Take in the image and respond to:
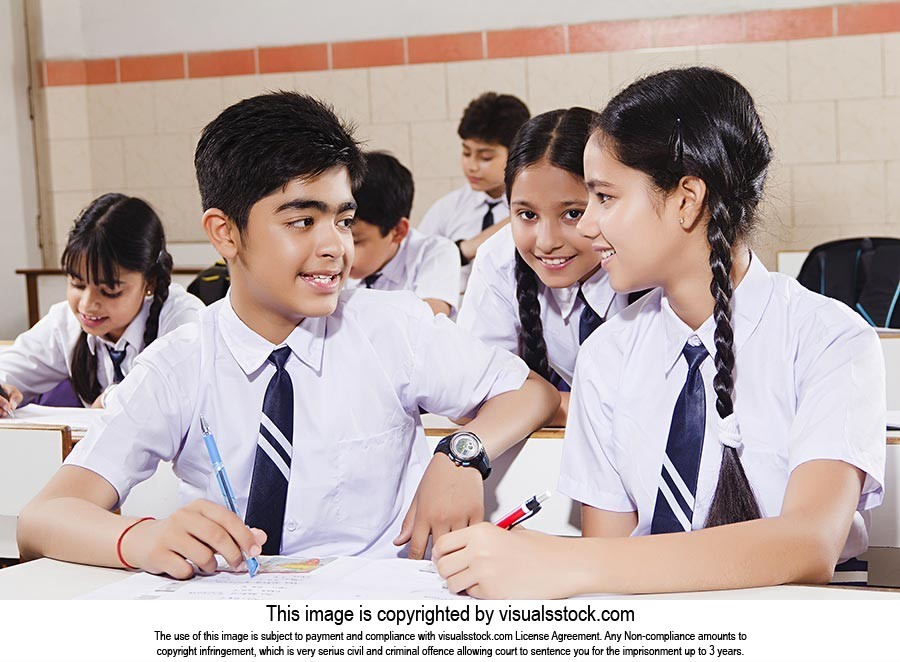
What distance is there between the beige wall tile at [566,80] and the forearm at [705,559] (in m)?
4.41

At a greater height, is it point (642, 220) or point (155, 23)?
point (155, 23)

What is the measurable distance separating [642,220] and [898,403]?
47.1 inches

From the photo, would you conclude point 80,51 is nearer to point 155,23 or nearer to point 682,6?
point 155,23

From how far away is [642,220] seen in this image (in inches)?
53.4

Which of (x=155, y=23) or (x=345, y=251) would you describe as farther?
(x=155, y=23)

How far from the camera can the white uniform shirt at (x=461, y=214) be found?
15.6ft

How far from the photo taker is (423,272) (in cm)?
350

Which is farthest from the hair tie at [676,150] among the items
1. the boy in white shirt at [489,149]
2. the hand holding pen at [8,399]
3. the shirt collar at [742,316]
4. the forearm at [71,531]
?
the boy in white shirt at [489,149]

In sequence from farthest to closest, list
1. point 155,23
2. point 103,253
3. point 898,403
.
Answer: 1. point 155,23
2. point 103,253
3. point 898,403

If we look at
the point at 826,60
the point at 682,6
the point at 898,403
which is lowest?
the point at 898,403

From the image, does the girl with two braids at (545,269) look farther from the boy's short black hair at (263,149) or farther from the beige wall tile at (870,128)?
the beige wall tile at (870,128)

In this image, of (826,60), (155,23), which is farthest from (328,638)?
(155,23)

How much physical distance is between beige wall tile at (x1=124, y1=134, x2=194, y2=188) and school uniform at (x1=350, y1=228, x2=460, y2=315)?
2.68 meters

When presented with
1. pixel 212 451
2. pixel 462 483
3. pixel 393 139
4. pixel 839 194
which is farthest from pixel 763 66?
pixel 212 451
